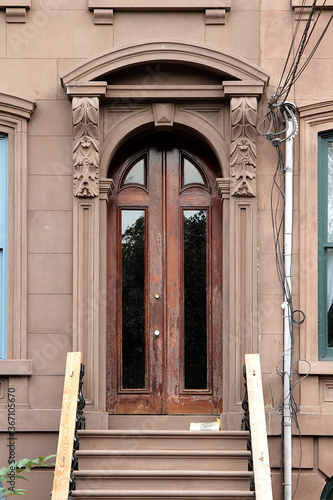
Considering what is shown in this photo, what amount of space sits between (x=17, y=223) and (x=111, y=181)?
114 centimetres

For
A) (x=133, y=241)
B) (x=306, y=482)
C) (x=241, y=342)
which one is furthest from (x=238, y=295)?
(x=306, y=482)

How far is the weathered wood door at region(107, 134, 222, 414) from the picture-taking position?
29.8ft

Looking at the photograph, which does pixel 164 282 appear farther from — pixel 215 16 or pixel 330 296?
pixel 215 16

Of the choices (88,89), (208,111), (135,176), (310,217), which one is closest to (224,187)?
(208,111)

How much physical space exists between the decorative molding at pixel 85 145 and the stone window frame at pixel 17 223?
57 cm

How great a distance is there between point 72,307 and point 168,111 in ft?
8.00

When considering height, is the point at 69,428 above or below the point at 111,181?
below

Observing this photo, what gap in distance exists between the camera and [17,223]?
878 centimetres

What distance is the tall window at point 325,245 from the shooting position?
8805mm

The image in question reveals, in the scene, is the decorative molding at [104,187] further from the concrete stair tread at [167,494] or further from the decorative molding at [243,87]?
the concrete stair tread at [167,494]

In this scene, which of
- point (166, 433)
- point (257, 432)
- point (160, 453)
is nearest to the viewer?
point (257, 432)

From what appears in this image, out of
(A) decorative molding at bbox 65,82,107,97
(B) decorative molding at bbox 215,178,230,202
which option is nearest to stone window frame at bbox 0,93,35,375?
(A) decorative molding at bbox 65,82,107,97

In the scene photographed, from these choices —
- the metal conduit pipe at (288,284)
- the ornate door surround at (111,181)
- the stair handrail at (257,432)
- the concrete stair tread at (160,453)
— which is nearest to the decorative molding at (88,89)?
the ornate door surround at (111,181)

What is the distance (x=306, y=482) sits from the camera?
8500 millimetres
